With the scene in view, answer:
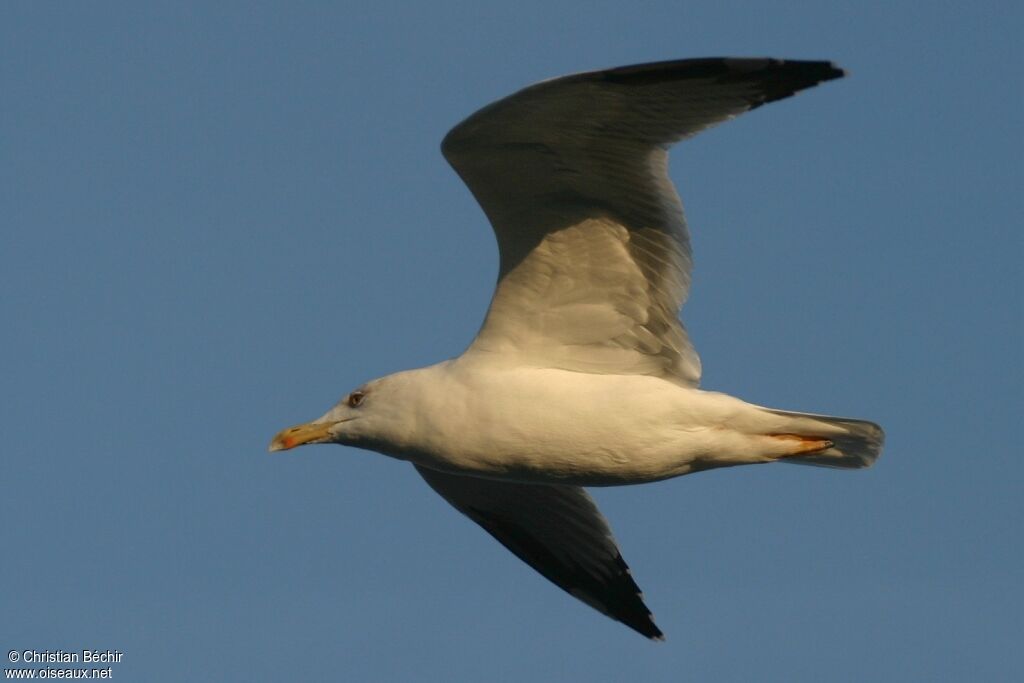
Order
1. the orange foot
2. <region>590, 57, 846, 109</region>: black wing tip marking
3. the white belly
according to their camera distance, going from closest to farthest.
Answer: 1. <region>590, 57, 846, 109</region>: black wing tip marking
2. the white belly
3. the orange foot

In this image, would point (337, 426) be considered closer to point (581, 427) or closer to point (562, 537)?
point (581, 427)

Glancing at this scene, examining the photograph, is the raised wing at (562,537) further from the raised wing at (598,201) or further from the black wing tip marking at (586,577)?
the raised wing at (598,201)

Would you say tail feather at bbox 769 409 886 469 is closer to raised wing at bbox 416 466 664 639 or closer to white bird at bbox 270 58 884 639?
white bird at bbox 270 58 884 639

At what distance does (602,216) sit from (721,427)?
4.99 feet

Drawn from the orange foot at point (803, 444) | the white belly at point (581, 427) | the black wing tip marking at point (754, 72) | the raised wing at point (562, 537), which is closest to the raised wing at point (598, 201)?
the black wing tip marking at point (754, 72)

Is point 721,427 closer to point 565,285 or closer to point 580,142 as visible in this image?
point 565,285

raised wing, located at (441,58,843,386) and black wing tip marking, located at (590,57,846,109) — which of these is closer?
black wing tip marking, located at (590,57,846,109)

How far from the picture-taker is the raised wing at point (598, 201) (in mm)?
9055

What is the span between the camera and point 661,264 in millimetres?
10359

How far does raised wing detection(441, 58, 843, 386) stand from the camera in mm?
9055

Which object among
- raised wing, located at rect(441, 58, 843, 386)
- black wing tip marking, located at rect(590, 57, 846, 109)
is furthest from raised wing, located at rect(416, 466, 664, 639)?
black wing tip marking, located at rect(590, 57, 846, 109)

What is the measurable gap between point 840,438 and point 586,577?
2.45 meters

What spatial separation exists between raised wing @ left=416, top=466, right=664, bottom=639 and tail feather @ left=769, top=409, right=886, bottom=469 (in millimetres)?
1943

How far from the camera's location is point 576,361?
1076cm
